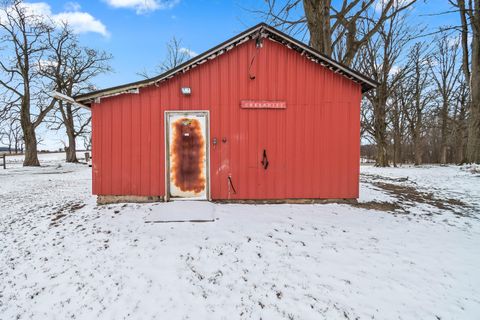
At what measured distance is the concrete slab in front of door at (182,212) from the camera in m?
5.06

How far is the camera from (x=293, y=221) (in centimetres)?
507

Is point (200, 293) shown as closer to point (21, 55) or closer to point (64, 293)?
point (64, 293)

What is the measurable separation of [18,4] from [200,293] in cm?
2746

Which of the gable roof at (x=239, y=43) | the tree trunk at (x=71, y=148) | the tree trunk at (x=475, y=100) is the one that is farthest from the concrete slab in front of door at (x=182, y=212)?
the tree trunk at (x=71, y=148)

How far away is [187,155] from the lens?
20.9 feet

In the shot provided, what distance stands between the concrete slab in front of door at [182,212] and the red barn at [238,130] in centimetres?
43

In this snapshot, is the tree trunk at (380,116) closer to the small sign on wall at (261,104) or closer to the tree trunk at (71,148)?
the small sign on wall at (261,104)

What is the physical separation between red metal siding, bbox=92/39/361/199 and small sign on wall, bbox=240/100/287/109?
0.33ft

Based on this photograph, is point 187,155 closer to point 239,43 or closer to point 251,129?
point 251,129

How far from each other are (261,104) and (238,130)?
0.93 meters

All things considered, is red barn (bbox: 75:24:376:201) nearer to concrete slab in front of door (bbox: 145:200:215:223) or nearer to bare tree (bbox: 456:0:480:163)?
concrete slab in front of door (bbox: 145:200:215:223)

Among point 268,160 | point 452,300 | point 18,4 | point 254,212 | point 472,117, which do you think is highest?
point 18,4

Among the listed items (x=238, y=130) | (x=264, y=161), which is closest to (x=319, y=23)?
(x=238, y=130)

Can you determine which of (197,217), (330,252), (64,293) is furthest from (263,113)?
(64,293)
